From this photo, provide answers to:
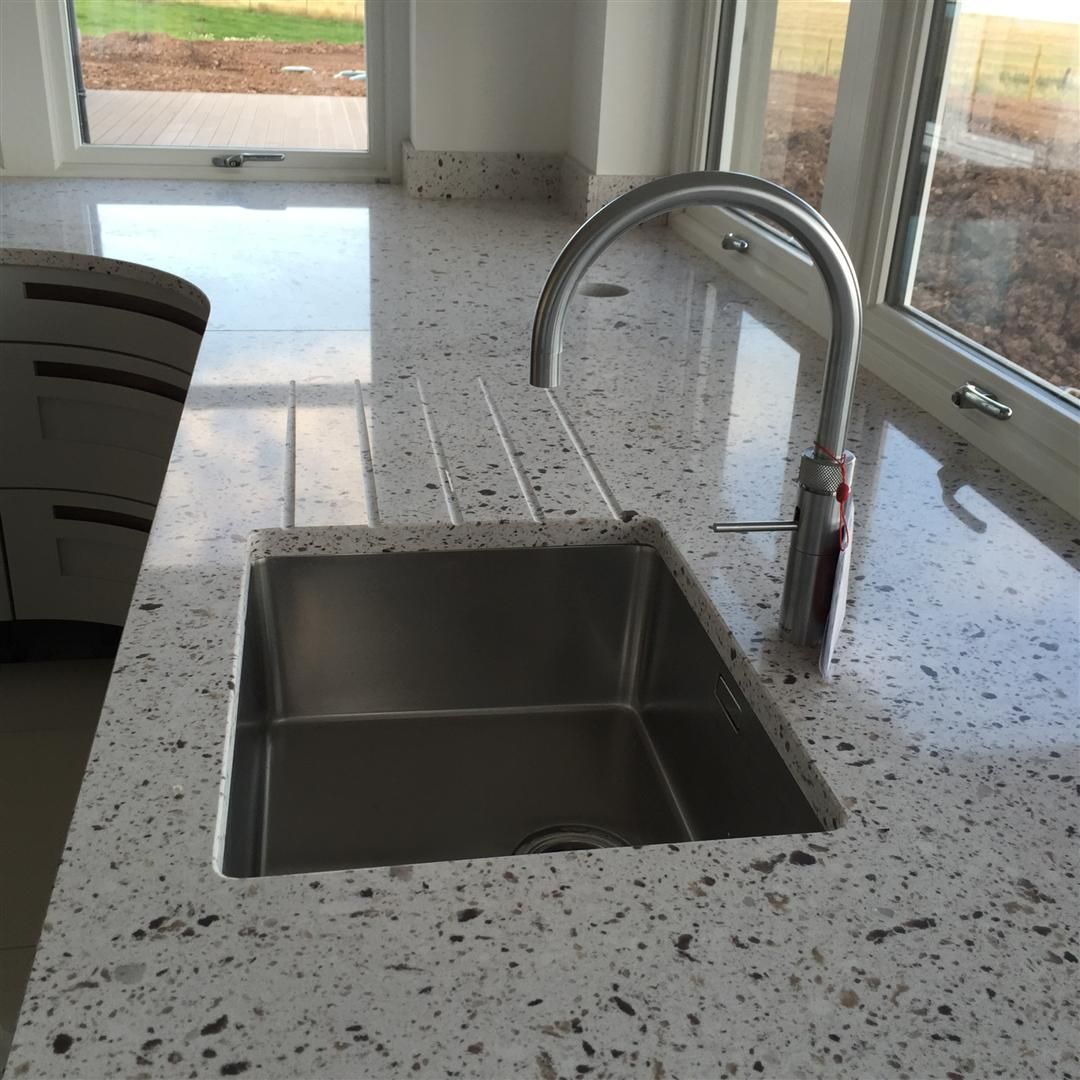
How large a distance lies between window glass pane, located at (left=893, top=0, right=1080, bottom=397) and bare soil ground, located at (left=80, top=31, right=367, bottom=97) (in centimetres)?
173

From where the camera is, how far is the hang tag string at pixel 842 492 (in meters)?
0.84

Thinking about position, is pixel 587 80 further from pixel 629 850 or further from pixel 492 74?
pixel 629 850

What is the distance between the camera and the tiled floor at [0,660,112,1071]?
180 cm

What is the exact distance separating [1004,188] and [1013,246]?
7 centimetres

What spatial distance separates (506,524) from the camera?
1.10 meters

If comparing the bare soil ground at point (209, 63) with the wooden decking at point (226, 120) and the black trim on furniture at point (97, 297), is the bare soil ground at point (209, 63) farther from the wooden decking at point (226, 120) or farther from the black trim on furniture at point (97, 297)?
the black trim on furniture at point (97, 297)

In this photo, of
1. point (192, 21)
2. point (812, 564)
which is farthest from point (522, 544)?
point (192, 21)

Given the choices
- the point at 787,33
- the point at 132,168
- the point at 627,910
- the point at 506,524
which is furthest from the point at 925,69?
the point at 132,168

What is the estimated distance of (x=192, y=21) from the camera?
8.74 feet

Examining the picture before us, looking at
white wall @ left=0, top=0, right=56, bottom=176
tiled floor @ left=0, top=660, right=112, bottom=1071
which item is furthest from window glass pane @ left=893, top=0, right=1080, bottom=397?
white wall @ left=0, top=0, right=56, bottom=176

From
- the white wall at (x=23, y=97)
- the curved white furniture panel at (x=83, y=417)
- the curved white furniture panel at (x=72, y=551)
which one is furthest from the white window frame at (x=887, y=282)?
the white wall at (x=23, y=97)

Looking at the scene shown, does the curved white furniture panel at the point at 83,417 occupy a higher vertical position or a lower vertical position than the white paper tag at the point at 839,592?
lower

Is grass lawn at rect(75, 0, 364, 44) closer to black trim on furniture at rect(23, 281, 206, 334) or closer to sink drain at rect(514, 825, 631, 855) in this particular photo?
black trim on furniture at rect(23, 281, 206, 334)

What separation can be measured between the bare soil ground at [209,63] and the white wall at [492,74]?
12.7 inches
